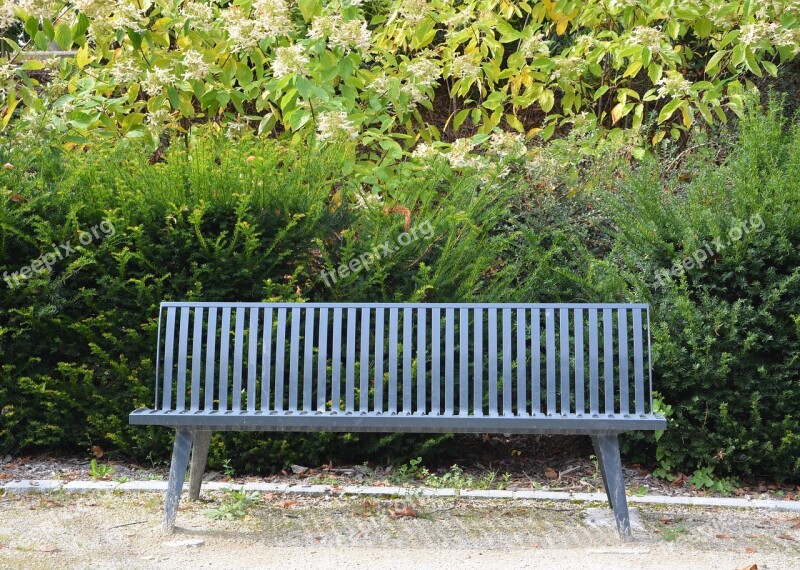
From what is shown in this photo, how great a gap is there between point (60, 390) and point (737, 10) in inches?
224

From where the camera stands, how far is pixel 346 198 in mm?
5340

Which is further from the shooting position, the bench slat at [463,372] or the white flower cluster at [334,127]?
the white flower cluster at [334,127]

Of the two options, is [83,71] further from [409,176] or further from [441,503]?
[441,503]

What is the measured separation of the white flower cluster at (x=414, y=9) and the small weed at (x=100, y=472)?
13.8 ft

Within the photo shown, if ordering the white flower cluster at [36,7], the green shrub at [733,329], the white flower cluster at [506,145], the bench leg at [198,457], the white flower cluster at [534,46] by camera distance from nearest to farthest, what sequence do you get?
the bench leg at [198,457] < the green shrub at [733,329] < the white flower cluster at [36,7] < the white flower cluster at [506,145] < the white flower cluster at [534,46]

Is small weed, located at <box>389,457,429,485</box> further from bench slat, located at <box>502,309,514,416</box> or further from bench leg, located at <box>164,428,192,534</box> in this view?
bench leg, located at <box>164,428,192,534</box>

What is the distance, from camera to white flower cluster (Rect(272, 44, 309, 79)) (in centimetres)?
566

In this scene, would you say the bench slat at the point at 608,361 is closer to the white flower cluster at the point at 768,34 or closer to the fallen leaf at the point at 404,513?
the fallen leaf at the point at 404,513

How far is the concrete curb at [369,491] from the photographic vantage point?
4078 millimetres

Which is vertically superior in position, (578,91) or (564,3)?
(564,3)

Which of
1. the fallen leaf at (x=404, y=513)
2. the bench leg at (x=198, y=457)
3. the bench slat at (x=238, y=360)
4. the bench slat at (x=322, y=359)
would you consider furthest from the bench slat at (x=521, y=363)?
the bench leg at (x=198, y=457)

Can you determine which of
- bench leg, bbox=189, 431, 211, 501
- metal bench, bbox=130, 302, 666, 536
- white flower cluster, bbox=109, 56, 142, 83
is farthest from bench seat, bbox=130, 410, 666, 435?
white flower cluster, bbox=109, 56, 142, 83

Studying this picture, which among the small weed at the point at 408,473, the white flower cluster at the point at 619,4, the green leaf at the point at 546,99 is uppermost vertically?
the white flower cluster at the point at 619,4

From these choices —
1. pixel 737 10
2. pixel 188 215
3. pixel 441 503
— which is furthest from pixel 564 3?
pixel 441 503
